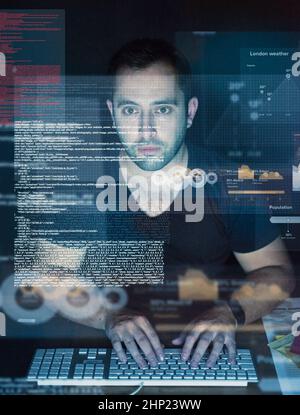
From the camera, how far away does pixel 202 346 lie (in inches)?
94.0

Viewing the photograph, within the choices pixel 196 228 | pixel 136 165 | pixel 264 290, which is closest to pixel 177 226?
pixel 196 228

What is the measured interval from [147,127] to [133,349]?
2.13 ft

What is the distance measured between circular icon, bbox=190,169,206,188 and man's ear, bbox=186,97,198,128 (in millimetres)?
137

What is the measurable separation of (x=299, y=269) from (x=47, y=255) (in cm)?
74

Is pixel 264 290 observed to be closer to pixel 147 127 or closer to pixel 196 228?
pixel 196 228

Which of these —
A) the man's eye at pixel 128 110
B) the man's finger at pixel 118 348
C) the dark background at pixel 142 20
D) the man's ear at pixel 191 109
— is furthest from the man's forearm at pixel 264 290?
the dark background at pixel 142 20

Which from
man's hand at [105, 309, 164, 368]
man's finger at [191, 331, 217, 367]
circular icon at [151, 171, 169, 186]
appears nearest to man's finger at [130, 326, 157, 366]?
man's hand at [105, 309, 164, 368]

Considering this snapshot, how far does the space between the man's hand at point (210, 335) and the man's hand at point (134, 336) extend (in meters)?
0.07

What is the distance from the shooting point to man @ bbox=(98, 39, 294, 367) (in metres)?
2.39

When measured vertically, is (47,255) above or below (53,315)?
above

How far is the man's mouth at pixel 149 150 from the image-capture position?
2.40 metres
